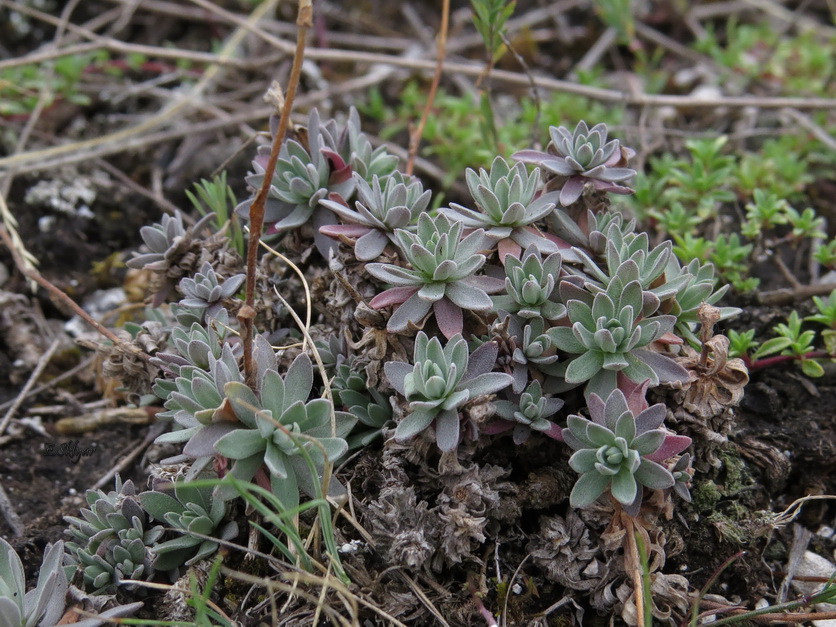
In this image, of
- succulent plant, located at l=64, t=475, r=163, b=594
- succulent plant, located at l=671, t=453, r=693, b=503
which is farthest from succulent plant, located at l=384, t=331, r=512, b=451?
succulent plant, located at l=64, t=475, r=163, b=594

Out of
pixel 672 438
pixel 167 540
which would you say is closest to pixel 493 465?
pixel 672 438

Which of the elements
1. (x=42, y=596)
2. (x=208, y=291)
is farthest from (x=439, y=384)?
(x=42, y=596)

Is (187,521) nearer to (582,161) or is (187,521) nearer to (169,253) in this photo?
(169,253)

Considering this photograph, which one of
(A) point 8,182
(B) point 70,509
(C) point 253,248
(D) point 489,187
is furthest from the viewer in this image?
(A) point 8,182

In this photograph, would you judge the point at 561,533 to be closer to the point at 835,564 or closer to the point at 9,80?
the point at 835,564

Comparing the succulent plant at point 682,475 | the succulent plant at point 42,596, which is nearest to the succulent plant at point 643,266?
the succulent plant at point 682,475

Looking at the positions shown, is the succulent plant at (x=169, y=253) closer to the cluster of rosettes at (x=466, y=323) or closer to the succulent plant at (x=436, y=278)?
→ the cluster of rosettes at (x=466, y=323)
